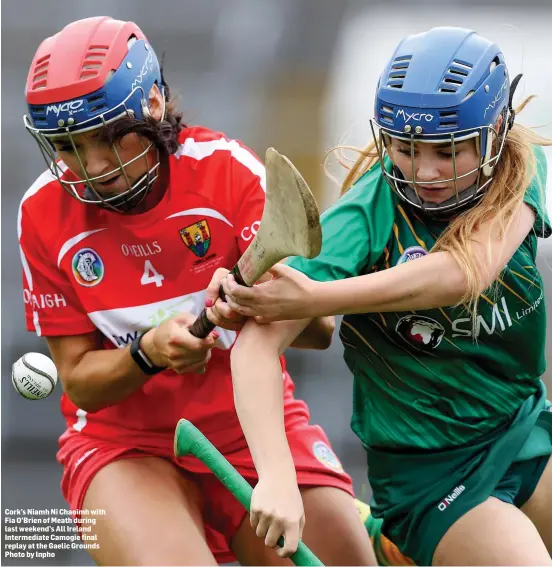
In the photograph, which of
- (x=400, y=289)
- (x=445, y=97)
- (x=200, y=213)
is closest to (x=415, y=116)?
(x=445, y=97)

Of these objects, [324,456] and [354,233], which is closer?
[354,233]

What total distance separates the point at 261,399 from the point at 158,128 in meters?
0.87

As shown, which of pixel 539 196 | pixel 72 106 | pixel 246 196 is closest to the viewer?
pixel 539 196

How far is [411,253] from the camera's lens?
2844mm

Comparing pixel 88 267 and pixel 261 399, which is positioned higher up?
pixel 261 399

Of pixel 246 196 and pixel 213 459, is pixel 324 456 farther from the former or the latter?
pixel 246 196

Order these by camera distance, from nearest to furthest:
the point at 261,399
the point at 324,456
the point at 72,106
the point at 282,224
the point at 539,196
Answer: the point at 282,224, the point at 261,399, the point at 539,196, the point at 72,106, the point at 324,456

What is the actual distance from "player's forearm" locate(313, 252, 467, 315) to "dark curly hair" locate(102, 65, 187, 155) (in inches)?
29.7

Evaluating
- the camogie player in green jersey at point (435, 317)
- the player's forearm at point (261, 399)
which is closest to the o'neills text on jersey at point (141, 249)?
the camogie player in green jersey at point (435, 317)

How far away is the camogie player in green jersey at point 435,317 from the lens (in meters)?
2.63

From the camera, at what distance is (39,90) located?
3031 mm

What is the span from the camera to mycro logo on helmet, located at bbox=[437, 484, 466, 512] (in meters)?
3.04

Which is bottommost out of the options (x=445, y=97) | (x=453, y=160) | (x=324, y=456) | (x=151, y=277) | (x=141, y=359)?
(x=324, y=456)

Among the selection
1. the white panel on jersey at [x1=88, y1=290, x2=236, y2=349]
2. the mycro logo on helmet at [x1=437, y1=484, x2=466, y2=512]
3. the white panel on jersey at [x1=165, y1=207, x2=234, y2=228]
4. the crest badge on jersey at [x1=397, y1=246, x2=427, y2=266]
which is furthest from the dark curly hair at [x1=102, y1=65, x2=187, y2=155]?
the mycro logo on helmet at [x1=437, y1=484, x2=466, y2=512]
